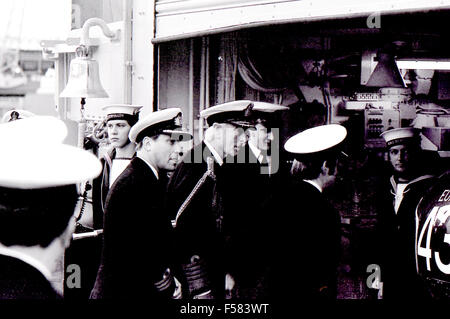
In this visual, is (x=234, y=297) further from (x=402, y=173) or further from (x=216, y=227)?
(x=402, y=173)

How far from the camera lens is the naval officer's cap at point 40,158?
6.25 ft

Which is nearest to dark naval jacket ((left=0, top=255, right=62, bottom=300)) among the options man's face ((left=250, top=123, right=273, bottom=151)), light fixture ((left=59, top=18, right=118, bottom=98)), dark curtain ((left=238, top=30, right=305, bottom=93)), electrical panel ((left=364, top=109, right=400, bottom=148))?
man's face ((left=250, top=123, right=273, bottom=151))

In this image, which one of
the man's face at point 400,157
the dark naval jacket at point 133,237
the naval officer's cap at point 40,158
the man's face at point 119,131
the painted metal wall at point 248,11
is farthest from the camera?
the man's face at point 119,131

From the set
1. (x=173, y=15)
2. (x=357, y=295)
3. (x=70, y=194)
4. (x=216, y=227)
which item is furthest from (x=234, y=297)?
(x=173, y=15)

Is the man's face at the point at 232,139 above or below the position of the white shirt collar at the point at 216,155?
above

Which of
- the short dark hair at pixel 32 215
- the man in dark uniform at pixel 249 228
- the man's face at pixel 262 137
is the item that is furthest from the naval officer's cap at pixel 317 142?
the short dark hair at pixel 32 215

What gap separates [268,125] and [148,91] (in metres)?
1.19

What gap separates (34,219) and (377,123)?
13.8ft

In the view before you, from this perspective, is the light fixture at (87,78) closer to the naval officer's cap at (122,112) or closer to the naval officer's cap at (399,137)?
the naval officer's cap at (122,112)

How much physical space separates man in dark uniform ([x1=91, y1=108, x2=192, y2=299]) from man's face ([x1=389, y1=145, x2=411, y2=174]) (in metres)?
1.64

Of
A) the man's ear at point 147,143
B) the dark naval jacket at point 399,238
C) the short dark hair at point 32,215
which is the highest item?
the man's ear at point 147,143

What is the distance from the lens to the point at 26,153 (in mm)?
2105

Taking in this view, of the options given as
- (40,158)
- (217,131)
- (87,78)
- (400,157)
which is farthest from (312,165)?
(87,78)

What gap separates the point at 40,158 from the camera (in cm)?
207
